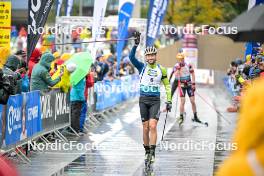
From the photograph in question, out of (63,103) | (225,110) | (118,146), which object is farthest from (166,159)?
(225,110)

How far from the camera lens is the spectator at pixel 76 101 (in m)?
15.7

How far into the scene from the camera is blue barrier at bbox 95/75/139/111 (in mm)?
19531

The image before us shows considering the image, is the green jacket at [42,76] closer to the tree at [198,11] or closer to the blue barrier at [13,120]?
the blue barrier at [13,120]

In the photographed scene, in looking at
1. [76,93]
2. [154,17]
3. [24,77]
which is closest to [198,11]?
[154,17]

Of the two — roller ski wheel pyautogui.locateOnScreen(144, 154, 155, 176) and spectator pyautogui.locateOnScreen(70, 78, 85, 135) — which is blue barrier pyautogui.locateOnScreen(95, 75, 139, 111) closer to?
spectator pyautogui.locateOnScreen(70, 78, 85, 135)

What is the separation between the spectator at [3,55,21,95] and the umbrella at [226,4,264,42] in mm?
6906

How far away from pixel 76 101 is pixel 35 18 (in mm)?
2481

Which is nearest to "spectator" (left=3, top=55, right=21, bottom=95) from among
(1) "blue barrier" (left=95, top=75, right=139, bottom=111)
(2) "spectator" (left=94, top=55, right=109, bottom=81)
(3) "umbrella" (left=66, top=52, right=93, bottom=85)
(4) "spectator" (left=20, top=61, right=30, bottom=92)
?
(4) "spectator" (left=20, top=61, right=30, bottom=92)

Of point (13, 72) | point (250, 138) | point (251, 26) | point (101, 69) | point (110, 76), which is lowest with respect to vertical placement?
point (110, 76)

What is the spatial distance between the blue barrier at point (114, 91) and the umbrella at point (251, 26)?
Result: 14.2 m

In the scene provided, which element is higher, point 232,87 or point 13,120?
point 13,120

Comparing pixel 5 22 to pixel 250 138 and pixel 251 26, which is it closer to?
pixel 251 26

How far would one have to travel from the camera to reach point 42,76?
45.5 feet

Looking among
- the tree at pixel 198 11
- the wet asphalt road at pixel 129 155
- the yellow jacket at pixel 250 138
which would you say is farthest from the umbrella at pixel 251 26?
the tree at pixel 198 11
